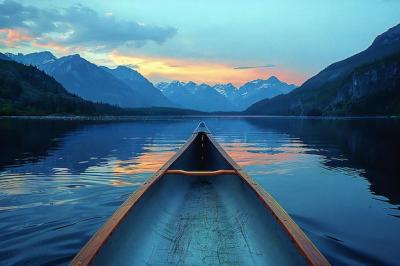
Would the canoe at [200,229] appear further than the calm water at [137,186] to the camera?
No

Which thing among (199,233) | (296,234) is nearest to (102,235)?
(296,234)

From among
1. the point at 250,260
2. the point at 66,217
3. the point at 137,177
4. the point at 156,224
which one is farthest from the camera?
the point at 137,177

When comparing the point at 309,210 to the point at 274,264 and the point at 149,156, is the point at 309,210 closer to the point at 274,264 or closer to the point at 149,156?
the point at 274,264

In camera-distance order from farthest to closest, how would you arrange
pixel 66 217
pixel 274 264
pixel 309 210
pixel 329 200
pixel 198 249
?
pixel 329 200
pixel 309 210
pixel 66 217
pixel 198 249
pixel 274 264

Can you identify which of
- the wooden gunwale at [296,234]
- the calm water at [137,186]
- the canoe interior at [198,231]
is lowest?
the calm water at [137,186]

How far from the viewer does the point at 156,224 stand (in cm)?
806

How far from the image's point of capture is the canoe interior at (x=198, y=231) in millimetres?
6082

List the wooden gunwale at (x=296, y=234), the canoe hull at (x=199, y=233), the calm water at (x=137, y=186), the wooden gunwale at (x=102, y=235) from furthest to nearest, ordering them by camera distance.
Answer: the calm water at (x=137, y=186) < the canoe hull at (x=199, y=233) < the wooden gunwale at (x=296, y=234) < the wooden gunwale at (x=102, y=235)

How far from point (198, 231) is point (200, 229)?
16 cm

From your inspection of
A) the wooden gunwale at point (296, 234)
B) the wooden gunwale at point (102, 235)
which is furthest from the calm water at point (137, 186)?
the wooden gunwale at point (296, 234)

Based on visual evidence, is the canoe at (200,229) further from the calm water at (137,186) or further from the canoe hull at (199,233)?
the calm water at (137,186)

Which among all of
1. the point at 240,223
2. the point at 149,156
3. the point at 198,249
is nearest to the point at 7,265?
the point at 198,249

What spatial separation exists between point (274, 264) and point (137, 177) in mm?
13463

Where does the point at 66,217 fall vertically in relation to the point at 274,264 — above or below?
below
